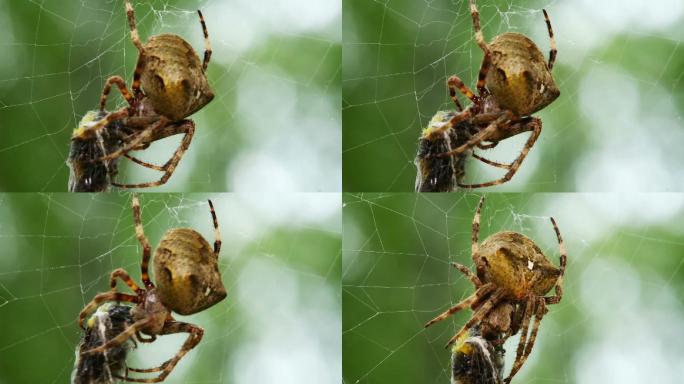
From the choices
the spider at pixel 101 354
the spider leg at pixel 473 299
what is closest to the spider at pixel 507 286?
the spider leg at pixel 473 299

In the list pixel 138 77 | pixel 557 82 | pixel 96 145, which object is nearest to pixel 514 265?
pixel 138 77

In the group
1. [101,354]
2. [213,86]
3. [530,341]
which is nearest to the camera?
[101,354]

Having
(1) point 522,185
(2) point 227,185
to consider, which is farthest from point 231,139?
(1) point 522,185

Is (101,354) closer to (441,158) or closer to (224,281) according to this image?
(441,158)

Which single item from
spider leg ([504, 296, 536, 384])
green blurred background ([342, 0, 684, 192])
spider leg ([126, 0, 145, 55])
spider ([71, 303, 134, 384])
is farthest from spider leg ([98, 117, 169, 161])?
spider leg ([504, 296, 536, 384])

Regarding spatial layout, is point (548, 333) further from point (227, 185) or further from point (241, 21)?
point (241, 21)

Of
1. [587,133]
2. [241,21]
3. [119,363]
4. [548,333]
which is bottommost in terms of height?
A: [548,333]
